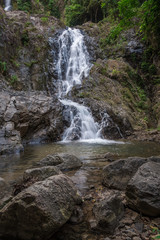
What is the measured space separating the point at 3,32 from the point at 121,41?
1329 centimetres

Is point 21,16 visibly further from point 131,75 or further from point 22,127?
point 22,127

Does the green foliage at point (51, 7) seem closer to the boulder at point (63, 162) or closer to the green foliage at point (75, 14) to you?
the green foliage at point (75, 14)

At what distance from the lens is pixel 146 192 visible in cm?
213

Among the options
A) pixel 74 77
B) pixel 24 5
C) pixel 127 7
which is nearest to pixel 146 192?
pixel 127 7

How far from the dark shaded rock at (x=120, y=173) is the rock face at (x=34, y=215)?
1.33m

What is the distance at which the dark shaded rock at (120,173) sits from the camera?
3045 mm

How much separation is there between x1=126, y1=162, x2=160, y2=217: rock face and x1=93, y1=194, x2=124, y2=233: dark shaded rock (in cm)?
21

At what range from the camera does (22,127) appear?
884 cm

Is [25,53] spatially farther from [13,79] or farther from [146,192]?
[146,192]

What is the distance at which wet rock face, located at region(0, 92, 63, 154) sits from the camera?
7586 millimetres

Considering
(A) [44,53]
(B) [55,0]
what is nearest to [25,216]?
(A) [44,53]

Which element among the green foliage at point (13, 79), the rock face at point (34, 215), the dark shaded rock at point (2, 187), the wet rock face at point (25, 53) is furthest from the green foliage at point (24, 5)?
the rock face at point (34, 215)

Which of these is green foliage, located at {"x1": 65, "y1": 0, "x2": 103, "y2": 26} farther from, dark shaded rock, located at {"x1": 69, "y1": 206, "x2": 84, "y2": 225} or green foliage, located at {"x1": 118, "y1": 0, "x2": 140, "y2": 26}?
dark shaded rock, located at {"x1": 69, "y1": 206, "x2": 84, "y2": 225}

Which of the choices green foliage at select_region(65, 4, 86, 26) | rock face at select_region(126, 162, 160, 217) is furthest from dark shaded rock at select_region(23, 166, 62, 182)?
green foliage at select_region(65, 4, 86, 26)
